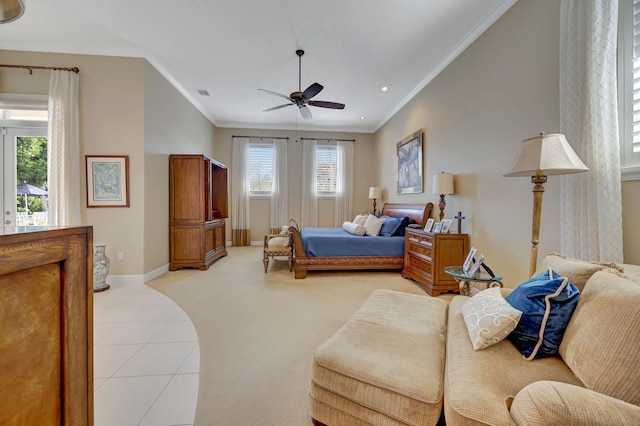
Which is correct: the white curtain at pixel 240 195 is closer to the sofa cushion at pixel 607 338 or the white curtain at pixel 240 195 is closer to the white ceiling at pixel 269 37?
the white ceiling at pixel 269 37

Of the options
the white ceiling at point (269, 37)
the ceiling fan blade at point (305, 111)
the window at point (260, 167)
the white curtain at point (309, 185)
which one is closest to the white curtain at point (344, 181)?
the white curtain at point (309, 185)

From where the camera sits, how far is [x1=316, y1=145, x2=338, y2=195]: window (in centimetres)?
678

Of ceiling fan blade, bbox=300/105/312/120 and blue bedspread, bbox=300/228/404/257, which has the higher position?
ceiling fan blade, bbox=300/105/312/120

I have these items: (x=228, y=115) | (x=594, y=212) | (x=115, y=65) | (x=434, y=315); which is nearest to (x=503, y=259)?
(x=594, y=212)

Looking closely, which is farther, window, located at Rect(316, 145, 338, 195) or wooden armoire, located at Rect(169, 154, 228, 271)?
window, located at Rect(316, 145, 338, 195)

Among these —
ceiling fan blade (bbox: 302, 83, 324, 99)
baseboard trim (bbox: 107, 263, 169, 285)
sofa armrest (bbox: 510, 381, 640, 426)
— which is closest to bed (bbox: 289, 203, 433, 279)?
ceiling fan blade (bbox: 302, 83, 324, 99)

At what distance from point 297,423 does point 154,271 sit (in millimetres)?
3426

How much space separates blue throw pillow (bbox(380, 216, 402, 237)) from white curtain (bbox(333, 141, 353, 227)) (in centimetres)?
238

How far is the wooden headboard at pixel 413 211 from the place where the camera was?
13.1 feet

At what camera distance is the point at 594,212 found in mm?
1683

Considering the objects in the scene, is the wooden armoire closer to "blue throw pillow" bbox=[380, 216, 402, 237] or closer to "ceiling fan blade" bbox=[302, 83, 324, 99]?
"ceiling fan blade" bbox=[302, 83, 324, 99]

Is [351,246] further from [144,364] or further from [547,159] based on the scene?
[144,364]

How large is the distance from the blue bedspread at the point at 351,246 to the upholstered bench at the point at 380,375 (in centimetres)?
250

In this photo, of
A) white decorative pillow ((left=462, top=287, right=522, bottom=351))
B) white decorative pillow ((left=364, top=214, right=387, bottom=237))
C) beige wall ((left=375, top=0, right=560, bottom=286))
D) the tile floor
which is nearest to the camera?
white decorative pillow ((left=462, top=287, right=522, bottom=351))
